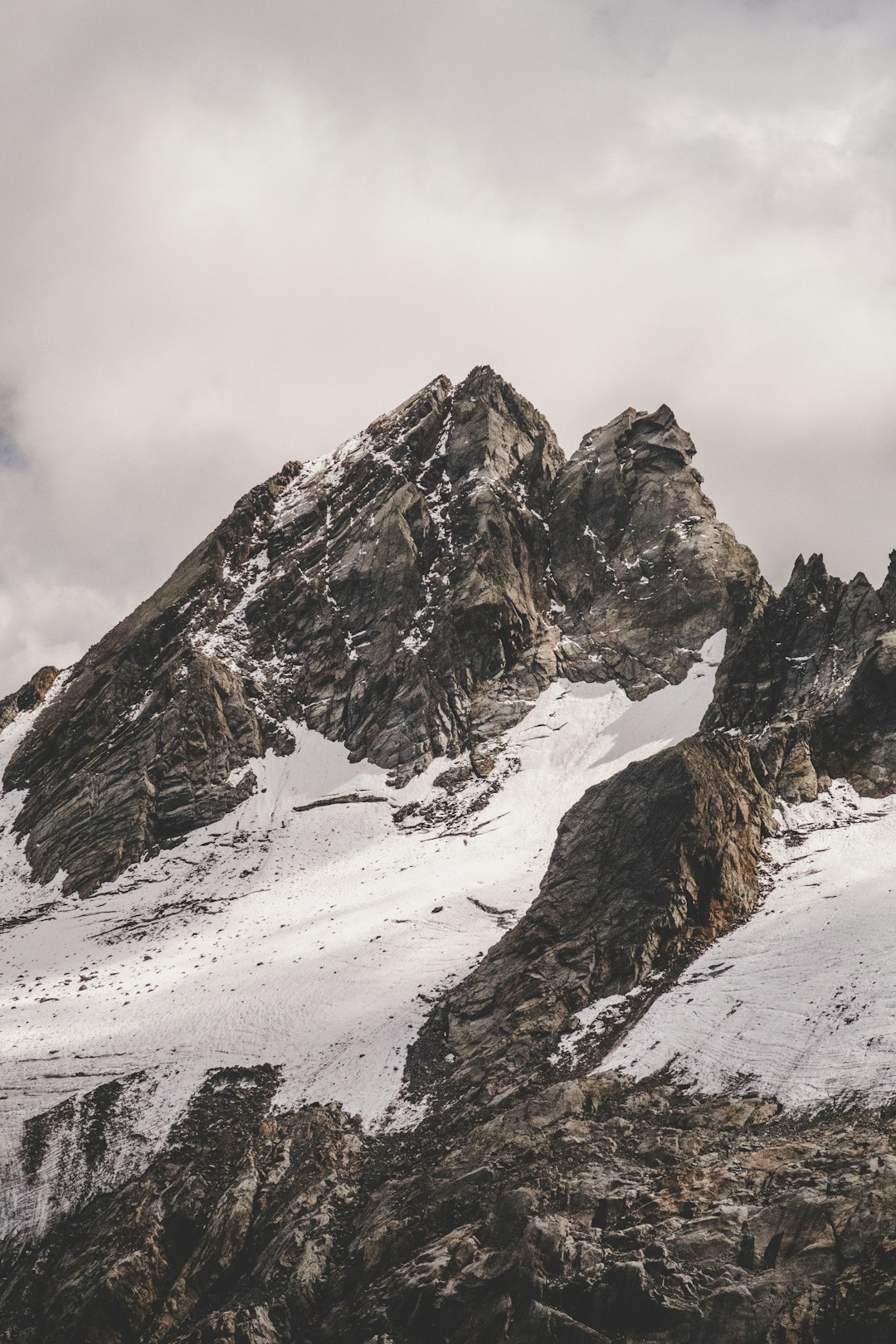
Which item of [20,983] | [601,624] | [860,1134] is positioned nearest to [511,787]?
[601,624]

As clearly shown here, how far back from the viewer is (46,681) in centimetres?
7519

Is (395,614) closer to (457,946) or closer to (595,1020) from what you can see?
(457,946)

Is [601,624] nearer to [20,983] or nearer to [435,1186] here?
[20,983]

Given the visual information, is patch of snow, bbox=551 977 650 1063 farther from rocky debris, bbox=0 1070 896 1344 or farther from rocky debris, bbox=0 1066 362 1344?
rocky debris, bbox=0 1066 362 1344

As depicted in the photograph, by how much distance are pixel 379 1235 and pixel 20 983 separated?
27841mm

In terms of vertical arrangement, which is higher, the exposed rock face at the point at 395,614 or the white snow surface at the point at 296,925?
the exposed rock face at the point at 395,614

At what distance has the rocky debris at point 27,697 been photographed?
7156 centimetres

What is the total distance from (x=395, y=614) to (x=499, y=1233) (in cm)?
5631

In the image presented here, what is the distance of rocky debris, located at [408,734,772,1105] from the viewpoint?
24.3 m

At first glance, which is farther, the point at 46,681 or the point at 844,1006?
the point at 46,681

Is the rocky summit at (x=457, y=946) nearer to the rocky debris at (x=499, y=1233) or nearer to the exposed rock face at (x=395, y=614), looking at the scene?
the rocky debris at (x=499, y=1233)

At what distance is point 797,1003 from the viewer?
20.1 metres

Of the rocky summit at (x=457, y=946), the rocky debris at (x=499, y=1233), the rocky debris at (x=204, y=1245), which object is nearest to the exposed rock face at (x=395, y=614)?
the rocky summit at (x=457, y=946)

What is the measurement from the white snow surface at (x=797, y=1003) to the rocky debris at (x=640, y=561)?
128ft
